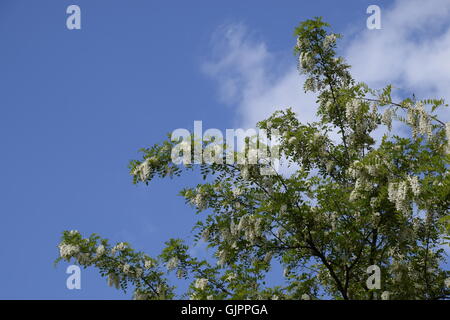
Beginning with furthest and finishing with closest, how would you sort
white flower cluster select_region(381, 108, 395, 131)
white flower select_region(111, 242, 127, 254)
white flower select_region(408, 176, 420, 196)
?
white flower select_region(111, 242, 127, 254)
white flower cluster select_region(381, 108, 395, 131)
white flower select_region(408, 176, 420, 196)

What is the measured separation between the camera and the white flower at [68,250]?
38.1 feet

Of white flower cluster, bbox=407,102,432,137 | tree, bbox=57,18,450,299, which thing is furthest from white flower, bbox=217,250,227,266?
white flower cluster, bbox=407,102,432,137

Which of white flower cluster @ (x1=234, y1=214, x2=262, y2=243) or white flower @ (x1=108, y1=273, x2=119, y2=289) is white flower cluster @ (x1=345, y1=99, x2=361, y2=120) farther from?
white flower @ (x1=108, y1=273, x2=119, y2=289)

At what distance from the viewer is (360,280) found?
1249 centimetres

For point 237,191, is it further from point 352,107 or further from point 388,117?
point 388,117

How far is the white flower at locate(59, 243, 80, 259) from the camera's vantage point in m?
11.6

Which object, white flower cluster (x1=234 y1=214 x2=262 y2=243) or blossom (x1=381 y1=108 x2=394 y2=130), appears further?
white flower cluster (x1=234 y1=214 x2=262 y2=243)

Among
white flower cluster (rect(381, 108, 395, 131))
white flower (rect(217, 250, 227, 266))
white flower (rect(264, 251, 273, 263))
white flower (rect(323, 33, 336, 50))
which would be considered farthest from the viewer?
white flower (rect(323, 33, 336, 50))

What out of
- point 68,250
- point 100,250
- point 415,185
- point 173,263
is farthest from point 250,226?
point 68,250

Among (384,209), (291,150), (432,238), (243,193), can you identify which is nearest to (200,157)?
(243,193)
